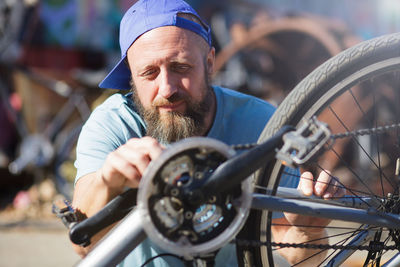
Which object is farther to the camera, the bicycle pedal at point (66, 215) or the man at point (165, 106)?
the man at point (165, 106)

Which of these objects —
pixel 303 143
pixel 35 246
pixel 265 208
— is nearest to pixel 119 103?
pixel 265 208

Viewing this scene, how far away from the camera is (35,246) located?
4418 millimetres

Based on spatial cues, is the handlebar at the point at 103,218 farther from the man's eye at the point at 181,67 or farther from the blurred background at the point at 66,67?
the blurred background at the point at 66,67

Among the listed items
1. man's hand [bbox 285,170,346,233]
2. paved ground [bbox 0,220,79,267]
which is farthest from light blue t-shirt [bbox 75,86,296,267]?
paved ground [bbox 0,220,79,267]

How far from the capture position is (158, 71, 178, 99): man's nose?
62.5 inches

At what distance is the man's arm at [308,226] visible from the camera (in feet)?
4.78

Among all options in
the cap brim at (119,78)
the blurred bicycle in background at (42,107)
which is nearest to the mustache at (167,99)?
the cap brim at (119,78)

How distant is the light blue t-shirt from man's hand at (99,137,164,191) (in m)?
0.48

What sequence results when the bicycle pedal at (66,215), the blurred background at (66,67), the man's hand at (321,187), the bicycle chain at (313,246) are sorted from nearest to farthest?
1. the bicycle pedal at (66,215)
2. the bicycle chain at (313,246)
3. the man's hand at (321,187)
4. the blurred background at (66,67)

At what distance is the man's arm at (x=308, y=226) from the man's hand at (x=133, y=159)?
0.51 metres

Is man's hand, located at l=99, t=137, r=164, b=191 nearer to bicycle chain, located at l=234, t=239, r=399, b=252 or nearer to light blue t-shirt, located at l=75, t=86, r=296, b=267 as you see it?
bicycle chain, located at l=234, t=239, r=399, b=252

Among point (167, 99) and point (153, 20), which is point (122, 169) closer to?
point (167, 99)

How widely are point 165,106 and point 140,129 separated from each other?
199mm

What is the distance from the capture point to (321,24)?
5.05 meters
